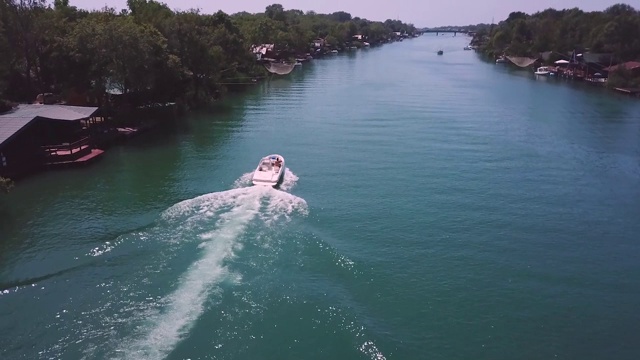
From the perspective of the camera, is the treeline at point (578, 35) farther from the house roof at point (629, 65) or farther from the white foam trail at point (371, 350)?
the white foam trail at point (371, 350)

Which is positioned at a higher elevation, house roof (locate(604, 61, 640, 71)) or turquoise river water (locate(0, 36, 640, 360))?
house roof (locate(604, 61, 640, 71))

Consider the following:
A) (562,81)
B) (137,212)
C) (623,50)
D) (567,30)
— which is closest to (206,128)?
(137,212)

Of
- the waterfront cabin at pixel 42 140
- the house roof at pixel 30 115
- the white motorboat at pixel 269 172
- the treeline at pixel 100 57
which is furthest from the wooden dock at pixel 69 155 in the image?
the white motorboat at pixel 269 172

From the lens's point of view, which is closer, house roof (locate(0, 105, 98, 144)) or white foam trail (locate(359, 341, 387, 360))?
white foam trail (locate(359, 341, 387, 360))

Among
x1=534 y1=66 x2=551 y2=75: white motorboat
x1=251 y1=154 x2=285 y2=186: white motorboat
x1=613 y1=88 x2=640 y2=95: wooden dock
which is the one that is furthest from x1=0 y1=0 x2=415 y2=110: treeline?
x1=534 y1=66 x2=551 y2=75: white motorboat

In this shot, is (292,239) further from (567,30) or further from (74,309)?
(567,30)

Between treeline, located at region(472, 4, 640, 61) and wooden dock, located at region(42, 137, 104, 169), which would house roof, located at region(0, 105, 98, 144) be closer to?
wooden dock, located at region(42, 137, 104, 169)

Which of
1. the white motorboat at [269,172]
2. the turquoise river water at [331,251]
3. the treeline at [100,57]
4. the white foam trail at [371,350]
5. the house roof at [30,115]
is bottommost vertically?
the white foam trail at [371,350]
